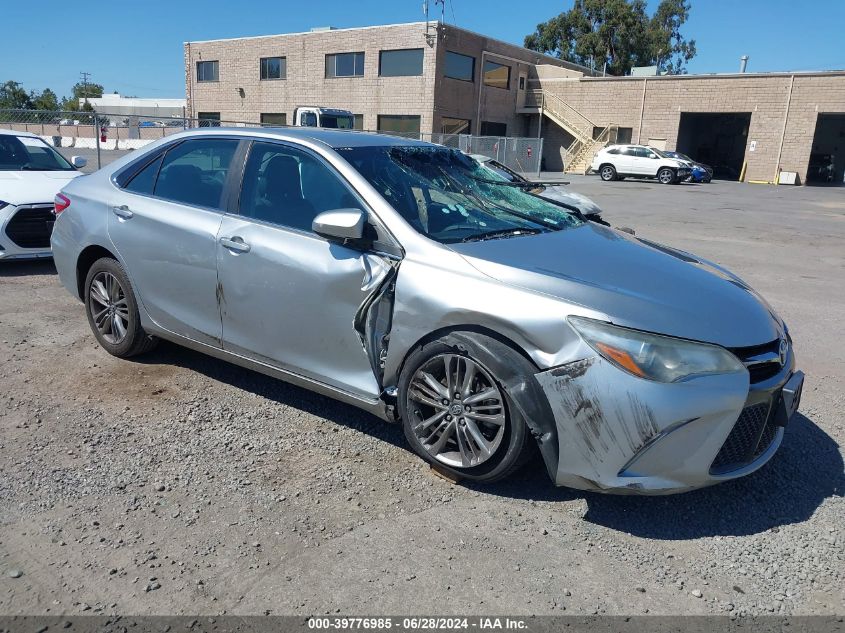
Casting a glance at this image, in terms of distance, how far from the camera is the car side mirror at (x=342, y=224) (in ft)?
11.5

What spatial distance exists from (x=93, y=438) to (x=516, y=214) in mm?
2782

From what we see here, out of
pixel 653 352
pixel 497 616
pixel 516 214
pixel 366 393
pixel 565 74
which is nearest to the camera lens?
pixel 497 616

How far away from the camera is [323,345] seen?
3.79m

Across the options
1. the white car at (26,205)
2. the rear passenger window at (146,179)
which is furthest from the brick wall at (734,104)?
the rear passenger window at (146,179)

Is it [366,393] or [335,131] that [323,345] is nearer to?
[366,393]

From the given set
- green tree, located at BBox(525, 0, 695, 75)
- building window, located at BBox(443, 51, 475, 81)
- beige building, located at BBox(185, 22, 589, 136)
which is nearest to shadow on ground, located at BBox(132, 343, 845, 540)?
beige building, located at BBox(185, 22, 589, 136)

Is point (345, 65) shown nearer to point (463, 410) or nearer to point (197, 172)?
point (197, 172)

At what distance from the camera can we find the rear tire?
112 ft

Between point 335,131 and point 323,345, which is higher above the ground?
point 335,131

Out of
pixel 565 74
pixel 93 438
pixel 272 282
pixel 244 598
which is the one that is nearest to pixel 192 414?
pixel 93 438

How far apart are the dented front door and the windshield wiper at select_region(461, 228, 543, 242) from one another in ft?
1.61

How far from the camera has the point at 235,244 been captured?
4059mm

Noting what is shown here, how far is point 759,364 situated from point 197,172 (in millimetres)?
3558

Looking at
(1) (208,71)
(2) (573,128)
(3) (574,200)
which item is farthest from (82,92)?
(3) (574,200)
